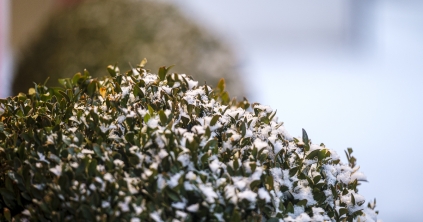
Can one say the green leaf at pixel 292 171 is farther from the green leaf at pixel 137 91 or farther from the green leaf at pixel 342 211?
the green leaf at pixel 137 91

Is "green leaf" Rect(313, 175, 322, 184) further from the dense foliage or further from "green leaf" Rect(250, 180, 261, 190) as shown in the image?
the dense foliage

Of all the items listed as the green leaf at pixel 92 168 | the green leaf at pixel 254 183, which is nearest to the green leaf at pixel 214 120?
the green leaf at pixel 254 183

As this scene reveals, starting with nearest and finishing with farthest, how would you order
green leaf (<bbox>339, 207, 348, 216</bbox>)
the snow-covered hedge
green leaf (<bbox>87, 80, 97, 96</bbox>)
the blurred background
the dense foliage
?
the snow-covered hedge → green leaf (<bbox>339, 207, 348, 216</bbox>) → green leaf (<bbox>87, 80, 97, 96</bbox>) → the dense foliage → the blurred background

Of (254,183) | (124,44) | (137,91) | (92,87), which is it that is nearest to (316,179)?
(254,183)

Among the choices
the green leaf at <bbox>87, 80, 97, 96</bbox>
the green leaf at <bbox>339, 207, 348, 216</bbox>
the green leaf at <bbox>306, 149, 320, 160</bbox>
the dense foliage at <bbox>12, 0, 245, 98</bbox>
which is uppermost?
the dense foliage at <bbox>12, 0, 245, 98</bbox>

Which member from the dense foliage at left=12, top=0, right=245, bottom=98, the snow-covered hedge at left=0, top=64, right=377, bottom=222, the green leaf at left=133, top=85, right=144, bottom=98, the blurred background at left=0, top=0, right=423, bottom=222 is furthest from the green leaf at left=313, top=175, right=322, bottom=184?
the blurred background at left=0, top=0, right=423, bottom=222
